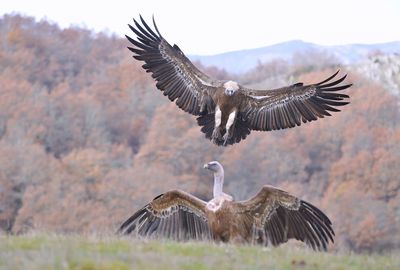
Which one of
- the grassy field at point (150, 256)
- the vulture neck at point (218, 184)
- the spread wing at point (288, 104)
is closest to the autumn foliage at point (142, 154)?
the spread wing at point (288, 104)

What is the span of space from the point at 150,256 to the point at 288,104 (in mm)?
7361

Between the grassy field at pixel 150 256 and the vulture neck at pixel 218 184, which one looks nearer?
the grassy field at pixel 150 256

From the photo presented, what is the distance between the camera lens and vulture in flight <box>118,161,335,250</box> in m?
13.0

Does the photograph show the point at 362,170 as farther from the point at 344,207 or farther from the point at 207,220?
the point at 207,220

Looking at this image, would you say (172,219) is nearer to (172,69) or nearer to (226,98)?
(226,98)

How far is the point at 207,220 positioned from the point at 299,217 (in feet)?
4.44

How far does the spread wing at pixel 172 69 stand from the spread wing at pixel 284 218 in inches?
130

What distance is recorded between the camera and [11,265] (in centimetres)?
826

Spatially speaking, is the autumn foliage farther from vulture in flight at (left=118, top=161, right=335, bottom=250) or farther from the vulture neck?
the vulture neck

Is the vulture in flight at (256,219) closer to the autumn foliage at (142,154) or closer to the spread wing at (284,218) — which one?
the spread wing at (284,218)

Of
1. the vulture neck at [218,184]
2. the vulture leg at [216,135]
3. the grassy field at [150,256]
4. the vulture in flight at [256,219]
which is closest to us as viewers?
the grassy field at [150,256]

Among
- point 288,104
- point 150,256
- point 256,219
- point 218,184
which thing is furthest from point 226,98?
point 150,256

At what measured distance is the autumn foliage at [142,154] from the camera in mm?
88375

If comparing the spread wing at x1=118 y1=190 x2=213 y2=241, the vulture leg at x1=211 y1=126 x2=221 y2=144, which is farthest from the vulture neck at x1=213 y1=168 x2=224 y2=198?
the vulture leg at x1=211 y1=126 x2=221 y2=144
